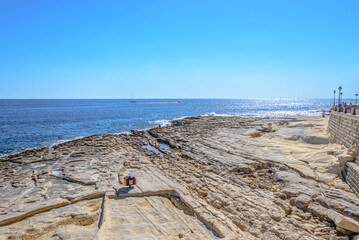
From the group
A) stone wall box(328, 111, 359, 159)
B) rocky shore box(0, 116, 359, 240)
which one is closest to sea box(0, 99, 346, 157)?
rocky shore box(0, 116, 359, 240)

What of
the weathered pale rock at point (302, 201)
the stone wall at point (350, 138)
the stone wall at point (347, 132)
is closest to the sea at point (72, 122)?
the weathered pale rock at point (302, 201)

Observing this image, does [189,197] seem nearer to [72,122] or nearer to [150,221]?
[150,221]

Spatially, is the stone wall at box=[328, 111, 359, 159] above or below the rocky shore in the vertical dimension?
above

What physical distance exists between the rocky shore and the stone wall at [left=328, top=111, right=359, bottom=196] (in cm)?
44

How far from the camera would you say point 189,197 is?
35.5ft

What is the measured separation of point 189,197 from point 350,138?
11589 mm

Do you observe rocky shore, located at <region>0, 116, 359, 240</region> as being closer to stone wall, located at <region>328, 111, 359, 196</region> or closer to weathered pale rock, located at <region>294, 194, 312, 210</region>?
weathered pale rock, located at <region>294, 194, 312, 210</region>

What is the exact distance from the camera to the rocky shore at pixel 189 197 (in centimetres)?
822

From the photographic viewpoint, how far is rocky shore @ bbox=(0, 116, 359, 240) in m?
8.22

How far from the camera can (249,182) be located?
12.9 meters

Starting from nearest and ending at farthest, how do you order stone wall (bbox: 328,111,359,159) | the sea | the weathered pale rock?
the weathered pale rock, stone wall (bbox: 328,111,359,159), the sea

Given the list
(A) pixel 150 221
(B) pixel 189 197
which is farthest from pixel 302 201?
(A) pixel 150 221

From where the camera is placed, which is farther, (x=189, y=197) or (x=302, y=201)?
(x=189, y=197)

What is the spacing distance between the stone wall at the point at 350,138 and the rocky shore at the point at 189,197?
44 cm
